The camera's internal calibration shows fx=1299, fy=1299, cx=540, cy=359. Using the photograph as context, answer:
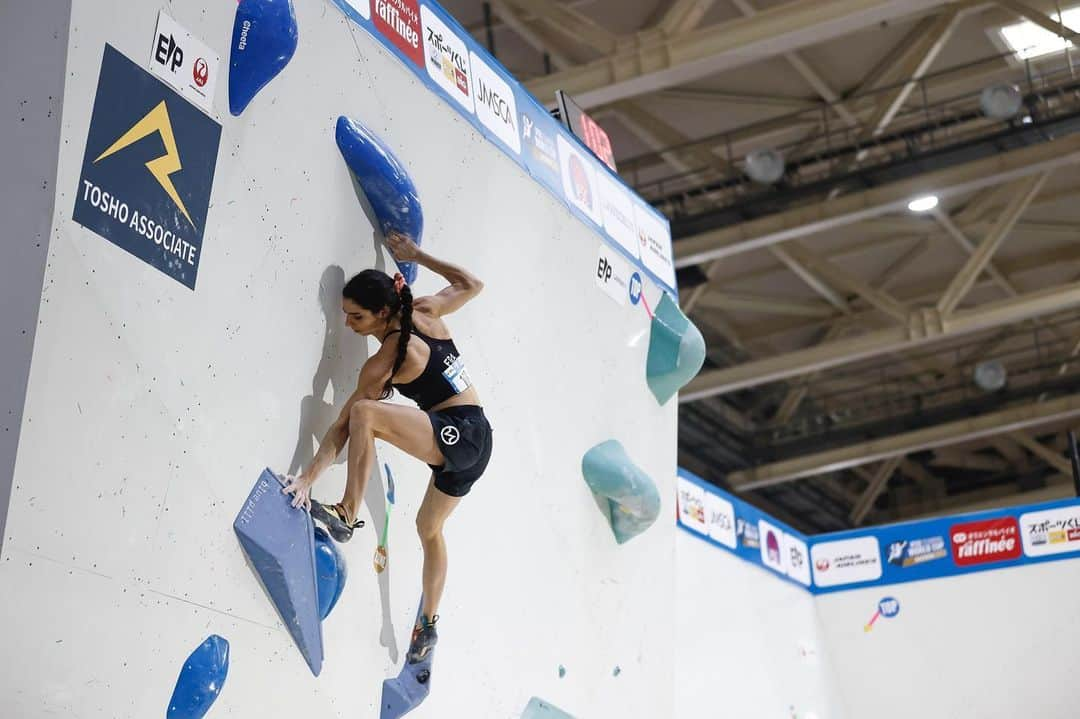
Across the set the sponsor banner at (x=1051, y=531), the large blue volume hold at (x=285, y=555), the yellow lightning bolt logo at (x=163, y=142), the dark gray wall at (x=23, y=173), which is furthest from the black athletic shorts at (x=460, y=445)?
the sponsor banner at (x=1051, y=531)

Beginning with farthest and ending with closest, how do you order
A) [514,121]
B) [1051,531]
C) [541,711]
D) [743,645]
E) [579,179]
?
[1051,531]
[743,645]
[579,179]
[514,121]
[541,711]

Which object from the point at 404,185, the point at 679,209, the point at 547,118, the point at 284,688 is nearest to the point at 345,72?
the point at 404,185

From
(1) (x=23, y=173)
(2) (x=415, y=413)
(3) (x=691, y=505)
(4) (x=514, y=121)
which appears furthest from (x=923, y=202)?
(1) (x=23, y=173)

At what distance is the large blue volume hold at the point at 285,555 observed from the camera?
13.2 ft

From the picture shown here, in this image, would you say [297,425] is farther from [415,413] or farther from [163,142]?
[163,142]

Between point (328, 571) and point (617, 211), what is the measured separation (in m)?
3.16

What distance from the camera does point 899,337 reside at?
14875mm

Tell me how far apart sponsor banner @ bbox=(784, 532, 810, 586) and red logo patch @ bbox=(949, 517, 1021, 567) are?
1231 mm

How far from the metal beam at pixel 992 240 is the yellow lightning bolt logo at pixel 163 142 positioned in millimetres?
10999

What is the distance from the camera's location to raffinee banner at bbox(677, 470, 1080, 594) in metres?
10.4

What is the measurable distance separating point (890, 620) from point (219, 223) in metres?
8.40

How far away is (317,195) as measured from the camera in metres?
4.51

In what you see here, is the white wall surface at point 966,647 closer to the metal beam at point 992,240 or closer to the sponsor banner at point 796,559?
the sponsor banner at point 796,559

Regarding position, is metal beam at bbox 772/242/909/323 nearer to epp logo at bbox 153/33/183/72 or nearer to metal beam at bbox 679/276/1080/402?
metal beam at bbox 679/276/1080/402
